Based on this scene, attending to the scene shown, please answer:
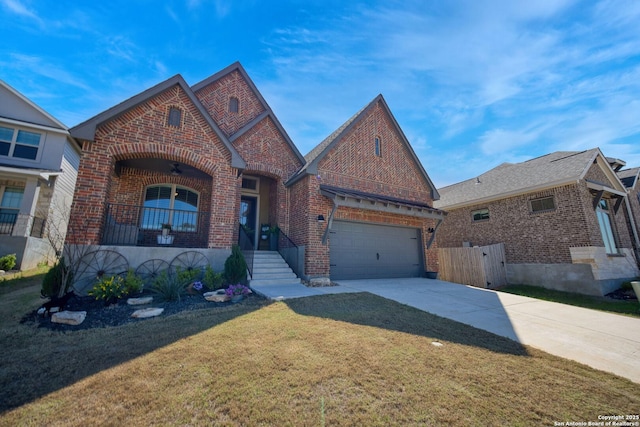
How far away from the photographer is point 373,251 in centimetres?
1090

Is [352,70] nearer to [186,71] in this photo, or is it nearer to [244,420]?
[186,71]

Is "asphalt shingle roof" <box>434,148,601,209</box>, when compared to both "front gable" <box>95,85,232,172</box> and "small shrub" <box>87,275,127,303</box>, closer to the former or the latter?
"front gable" <box>95,85,232,172</box>

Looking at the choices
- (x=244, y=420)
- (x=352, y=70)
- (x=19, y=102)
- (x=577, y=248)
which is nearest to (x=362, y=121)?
(x=352, y=70)

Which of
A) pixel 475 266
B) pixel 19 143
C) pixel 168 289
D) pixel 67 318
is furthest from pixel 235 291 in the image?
pixel 19 143

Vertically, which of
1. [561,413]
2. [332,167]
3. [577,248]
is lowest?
[561,413]

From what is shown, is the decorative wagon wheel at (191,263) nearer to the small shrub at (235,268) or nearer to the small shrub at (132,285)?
the small shrub at (235,268)

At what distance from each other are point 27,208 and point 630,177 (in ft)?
113

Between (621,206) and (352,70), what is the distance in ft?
59.7

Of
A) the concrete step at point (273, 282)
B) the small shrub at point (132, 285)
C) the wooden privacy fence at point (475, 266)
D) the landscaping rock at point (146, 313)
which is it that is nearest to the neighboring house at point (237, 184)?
the concrete step at point (273, 282)

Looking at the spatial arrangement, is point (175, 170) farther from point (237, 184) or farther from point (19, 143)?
point (19, 143)

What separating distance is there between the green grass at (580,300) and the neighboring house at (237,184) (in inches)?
182

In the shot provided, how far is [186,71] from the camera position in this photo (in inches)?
346

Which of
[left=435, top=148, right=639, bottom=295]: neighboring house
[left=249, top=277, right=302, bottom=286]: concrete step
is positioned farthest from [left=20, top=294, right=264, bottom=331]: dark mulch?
[left=435, top=148, right=639, bottom=295]: neighboring house

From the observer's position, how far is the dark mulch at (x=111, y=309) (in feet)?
14.6
